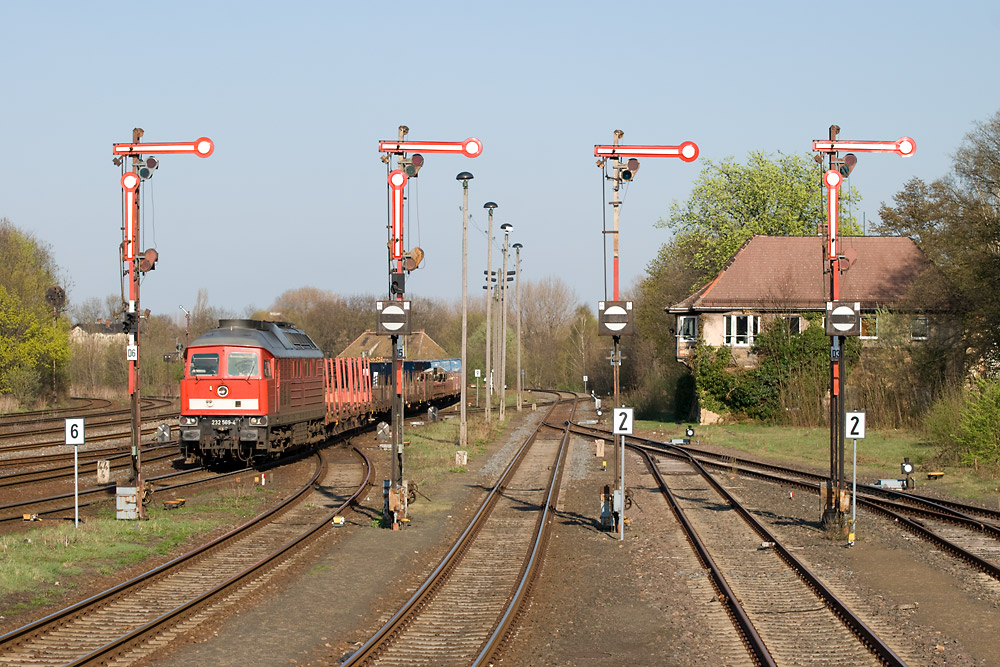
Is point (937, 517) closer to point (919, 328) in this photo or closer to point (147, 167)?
point (147, 167)

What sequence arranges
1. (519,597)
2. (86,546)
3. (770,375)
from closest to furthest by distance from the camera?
(519,597) → (86,546) → (770,375)

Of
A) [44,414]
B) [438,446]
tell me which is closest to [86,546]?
[438,446]

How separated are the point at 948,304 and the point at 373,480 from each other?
25.6 metres

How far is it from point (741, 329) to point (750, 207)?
19423mm

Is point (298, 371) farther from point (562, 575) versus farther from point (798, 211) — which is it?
point (798, 211)

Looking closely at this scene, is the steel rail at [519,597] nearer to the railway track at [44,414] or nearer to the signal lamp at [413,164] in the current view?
the signal lamp at [413,164]

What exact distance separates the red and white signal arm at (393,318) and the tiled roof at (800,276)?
3095 centimetres

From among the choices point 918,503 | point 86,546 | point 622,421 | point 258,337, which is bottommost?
point 918,503

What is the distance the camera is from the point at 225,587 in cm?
1210

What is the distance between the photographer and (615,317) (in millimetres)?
16031

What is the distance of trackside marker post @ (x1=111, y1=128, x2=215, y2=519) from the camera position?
57.7 feet

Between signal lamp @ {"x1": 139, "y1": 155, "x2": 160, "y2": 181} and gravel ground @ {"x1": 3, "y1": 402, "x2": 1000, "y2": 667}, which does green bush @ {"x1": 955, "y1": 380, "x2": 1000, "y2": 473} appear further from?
signal lamp @ {"x1": 139, "y1": 155, "x2": 160, "y2": 181}

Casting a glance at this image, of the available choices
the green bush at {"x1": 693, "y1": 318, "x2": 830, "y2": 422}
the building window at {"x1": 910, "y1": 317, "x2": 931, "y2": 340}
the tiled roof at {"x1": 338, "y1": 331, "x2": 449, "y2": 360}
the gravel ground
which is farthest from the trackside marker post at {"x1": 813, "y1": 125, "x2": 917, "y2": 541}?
the tiled roof at {"x1": 338, "y1": 331, "x2": 449, "y2": 360}

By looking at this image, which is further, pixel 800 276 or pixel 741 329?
pixel 800 276
